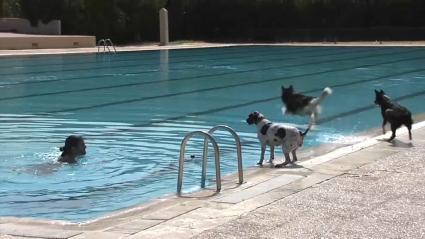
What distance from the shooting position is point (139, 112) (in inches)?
487

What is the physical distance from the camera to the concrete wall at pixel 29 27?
40312 mm

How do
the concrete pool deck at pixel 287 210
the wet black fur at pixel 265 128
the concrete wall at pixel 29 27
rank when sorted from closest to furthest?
1. the concrete pool deck at pixel 287 210
2. the wet black fur at pixel 265 128
3. the concrete wall at pixel 29 27

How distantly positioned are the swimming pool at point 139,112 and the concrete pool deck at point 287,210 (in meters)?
0.77

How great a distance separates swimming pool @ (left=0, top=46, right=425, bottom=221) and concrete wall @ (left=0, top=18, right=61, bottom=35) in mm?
14463

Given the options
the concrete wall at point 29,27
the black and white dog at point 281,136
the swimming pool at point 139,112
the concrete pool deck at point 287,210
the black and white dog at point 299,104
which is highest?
the concrete wall at point 29,27

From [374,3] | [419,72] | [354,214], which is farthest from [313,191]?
[374,3]

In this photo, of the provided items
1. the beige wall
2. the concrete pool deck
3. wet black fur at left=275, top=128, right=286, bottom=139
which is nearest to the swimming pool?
the concrete pool deck

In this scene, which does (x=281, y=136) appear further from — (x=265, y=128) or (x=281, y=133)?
(x=265, y=128)

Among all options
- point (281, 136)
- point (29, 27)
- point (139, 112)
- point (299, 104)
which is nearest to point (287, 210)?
Answer: point (281, 136)

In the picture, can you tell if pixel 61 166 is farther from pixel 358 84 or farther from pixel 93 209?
pixel 358 84

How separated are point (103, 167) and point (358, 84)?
10.7 meters

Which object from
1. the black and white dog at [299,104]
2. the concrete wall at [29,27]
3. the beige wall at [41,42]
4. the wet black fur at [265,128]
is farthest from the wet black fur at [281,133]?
the concrete wall at [29,27]

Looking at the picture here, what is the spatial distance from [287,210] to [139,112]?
7560mm

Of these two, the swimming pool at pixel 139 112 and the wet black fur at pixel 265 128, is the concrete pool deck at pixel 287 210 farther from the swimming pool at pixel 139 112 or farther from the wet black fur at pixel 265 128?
the swimming pool at pixel 139 112
